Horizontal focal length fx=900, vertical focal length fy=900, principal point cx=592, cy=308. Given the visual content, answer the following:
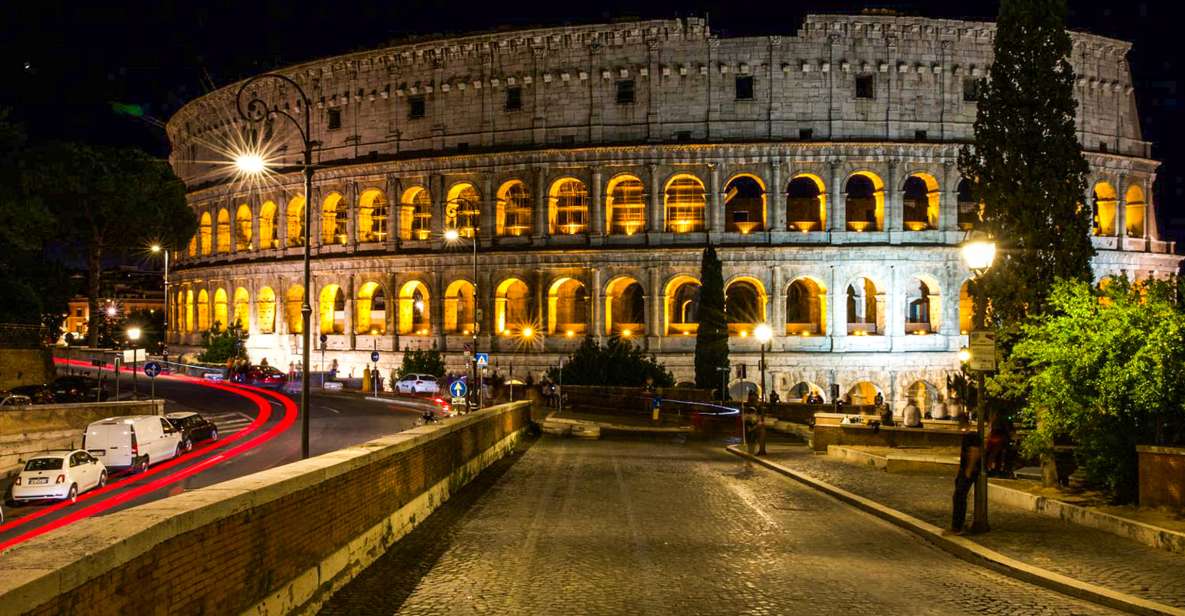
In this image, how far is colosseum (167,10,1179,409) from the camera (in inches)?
1889

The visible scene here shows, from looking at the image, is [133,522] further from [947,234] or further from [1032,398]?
[947,234]

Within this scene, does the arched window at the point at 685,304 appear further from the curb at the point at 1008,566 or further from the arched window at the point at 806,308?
the curb at the point at 1008,566

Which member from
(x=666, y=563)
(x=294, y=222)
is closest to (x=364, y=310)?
(x=294, y=222)

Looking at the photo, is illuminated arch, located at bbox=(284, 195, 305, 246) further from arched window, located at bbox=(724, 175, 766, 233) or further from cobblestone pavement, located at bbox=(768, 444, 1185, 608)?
cobblestone pavement, located at bbox=(768, 444, 1185, 608)

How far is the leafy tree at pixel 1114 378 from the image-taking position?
1333 centimetres

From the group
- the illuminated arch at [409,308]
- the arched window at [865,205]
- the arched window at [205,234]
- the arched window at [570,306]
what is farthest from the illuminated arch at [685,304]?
the arched window at [205,234]

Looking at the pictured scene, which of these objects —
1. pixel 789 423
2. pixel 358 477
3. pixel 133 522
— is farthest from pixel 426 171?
pixel 133 522

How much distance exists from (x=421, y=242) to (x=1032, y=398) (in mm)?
42283

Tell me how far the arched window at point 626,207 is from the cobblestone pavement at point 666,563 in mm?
34069

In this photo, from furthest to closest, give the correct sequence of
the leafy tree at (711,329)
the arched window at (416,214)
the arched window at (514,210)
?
the arched window at (416,214) < the arched window at (514,210) < the leafy tree at (711,329)

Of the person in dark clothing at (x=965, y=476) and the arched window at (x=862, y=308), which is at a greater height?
the arched window at (x=862, y=308)

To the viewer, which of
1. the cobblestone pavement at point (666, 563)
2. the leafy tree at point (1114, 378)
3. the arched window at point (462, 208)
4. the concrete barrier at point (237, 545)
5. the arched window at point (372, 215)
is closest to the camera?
the concrete barrier at point (237, 545)

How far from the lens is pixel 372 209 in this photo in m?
55.2

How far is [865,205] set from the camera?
55.6 m
